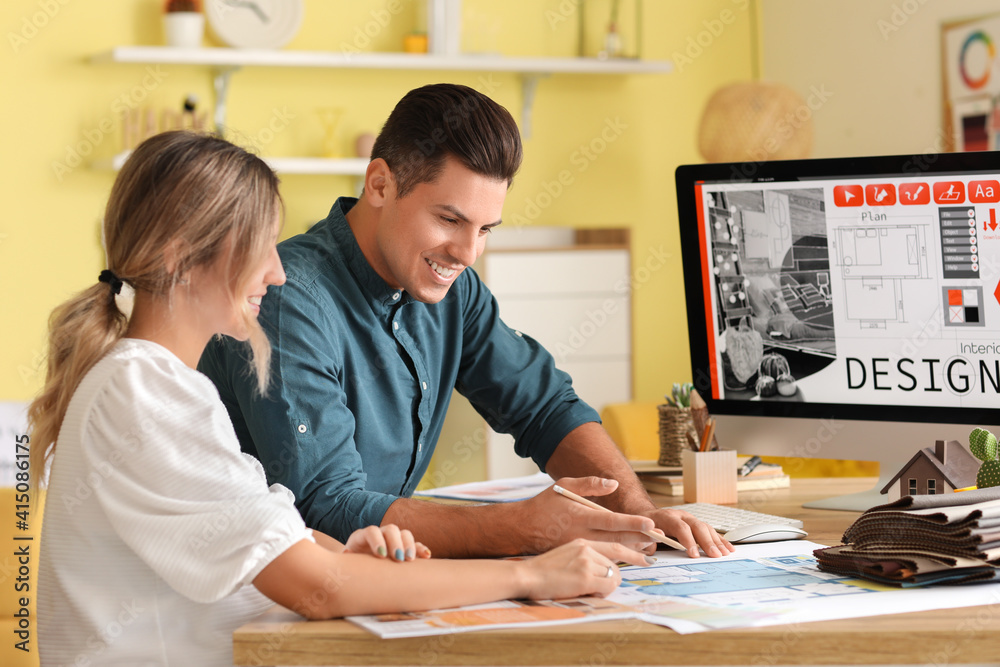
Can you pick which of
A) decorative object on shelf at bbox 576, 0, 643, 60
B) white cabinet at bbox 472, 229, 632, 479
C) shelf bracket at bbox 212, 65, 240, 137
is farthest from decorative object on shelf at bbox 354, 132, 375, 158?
decorative object on shelf at bbox 576, 0, 643, 60

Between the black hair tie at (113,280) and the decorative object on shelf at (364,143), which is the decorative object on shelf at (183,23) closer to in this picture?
the decorative object on shelf at (364,143)

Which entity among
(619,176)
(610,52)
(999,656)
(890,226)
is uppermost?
(610,52)

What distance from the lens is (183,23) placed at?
3766 mm

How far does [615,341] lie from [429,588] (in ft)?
10.3

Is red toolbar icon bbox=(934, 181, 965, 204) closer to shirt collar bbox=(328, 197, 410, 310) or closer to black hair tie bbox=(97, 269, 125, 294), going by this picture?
shirt collar bbox=(328, 197, 410, 310)

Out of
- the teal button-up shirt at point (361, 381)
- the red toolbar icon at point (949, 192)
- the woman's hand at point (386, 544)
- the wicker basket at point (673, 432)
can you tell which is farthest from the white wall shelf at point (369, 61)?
the woman's hand at point (386, 544)

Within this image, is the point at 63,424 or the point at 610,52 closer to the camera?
the point at 63,424

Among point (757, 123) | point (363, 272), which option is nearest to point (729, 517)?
point (363, 272)

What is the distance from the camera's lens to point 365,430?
5.33ft

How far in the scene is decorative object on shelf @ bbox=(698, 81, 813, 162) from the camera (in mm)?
3729

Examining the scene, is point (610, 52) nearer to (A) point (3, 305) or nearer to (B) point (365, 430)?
(A) point (3, 305)

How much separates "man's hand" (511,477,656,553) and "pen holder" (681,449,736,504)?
46 centimetres

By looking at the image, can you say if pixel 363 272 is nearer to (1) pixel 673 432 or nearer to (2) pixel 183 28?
(1) pixel 673 432

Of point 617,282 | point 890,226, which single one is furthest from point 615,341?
point 890,226
